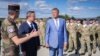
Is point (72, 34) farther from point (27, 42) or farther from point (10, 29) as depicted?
point (10, 29)

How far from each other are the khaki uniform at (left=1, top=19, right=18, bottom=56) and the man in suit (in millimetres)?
1778

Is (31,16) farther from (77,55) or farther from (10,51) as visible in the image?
(77,55)

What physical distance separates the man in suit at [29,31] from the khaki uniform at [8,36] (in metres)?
1.78

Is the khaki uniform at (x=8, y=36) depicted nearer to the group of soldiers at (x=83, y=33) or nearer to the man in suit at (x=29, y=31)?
the man in suit at (x=29, y=31)

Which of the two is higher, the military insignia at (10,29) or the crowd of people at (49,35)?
the military insignia at (10,29)

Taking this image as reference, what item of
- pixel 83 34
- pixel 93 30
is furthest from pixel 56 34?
pixel 93 30

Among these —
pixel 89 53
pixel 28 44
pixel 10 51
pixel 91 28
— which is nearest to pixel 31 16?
pixel 28 44

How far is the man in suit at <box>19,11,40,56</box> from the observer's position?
6.93 m

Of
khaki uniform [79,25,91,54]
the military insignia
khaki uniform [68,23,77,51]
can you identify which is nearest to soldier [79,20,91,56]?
khaki uniform [79,25,91,54]

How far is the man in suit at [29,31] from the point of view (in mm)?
6934

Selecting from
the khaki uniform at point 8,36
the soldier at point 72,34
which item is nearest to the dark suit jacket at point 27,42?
the khaki uniform at point 8,36

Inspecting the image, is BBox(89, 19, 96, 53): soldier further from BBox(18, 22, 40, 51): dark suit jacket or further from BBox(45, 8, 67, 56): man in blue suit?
BBox(18, 22, 40, 51): dark suit jacket

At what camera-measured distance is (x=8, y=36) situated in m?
4.91

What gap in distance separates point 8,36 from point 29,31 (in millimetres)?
2044
